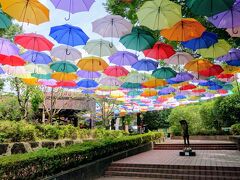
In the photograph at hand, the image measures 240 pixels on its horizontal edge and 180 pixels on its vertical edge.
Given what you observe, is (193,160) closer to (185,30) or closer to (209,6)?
(185,30)

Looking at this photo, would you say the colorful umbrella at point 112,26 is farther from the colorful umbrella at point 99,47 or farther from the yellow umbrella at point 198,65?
the yellow umbrella at point 198,65

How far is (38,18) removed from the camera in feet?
Answer: 22.5

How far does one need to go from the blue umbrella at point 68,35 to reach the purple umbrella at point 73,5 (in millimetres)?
1293

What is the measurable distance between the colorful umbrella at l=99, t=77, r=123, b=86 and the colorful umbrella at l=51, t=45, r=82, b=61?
307 centimetres

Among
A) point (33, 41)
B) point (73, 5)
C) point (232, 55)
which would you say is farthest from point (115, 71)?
point (73, 5)

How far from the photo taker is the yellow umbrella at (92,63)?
9938 millimetres

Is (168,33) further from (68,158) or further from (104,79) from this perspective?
(104,79)

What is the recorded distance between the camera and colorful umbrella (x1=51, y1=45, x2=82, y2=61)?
9367 millimetres

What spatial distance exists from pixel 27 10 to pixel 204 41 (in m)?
5.02

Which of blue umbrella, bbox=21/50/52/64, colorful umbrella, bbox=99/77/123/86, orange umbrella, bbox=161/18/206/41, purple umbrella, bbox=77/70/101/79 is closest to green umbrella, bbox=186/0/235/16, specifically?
orange umbrella, bbox=161/18/206/41

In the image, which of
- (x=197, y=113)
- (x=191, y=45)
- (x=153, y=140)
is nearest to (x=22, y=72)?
(x=191, y=45)

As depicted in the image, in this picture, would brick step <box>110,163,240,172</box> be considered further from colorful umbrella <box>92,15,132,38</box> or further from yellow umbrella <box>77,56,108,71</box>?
colorful umbrella <box>92,15,132,38</box>

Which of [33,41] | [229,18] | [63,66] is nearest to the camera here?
[229,18]

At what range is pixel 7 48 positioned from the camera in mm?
8406
